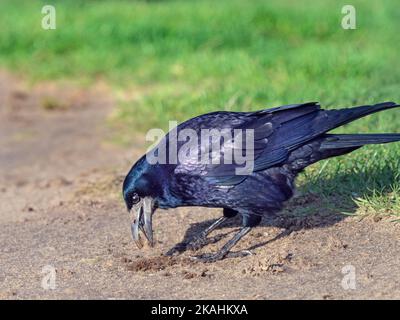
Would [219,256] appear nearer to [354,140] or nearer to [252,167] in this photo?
[252,167]

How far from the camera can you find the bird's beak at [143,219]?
5.56 metres

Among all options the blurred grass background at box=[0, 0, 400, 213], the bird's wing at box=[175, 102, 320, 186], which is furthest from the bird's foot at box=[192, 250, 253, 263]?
the blurred grass background at box=[0, 0, 400, 213]

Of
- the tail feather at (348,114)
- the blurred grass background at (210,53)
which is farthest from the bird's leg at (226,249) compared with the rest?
the blurred grass background at (210,53)

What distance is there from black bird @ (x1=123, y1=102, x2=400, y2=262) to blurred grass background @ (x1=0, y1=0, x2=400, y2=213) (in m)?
1.81

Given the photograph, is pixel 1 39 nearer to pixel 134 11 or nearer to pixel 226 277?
pixel 134 11

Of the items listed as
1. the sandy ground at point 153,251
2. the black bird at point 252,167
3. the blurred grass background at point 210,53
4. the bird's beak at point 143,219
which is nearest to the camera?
the sandy ground at point 153,251

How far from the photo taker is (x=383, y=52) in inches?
416

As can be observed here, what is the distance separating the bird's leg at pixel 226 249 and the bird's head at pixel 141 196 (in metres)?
0.36

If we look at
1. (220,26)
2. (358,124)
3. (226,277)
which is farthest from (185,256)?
(220,26)

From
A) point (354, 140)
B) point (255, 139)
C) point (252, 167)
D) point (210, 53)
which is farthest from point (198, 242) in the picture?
point (210, 53)

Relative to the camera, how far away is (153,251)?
228 inches

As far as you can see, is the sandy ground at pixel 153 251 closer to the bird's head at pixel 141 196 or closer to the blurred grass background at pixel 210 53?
the bird's head at pixel 141 196

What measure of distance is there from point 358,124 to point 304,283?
2.89 m
